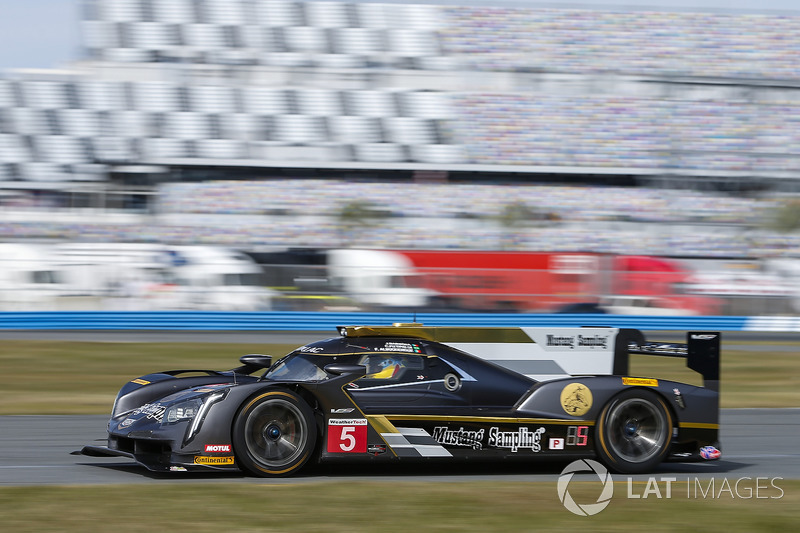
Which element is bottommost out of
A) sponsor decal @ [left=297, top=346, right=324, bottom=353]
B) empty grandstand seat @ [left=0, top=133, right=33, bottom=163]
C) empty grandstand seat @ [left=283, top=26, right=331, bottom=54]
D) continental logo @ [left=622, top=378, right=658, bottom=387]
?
continental logo @ [left=622, top=378, right=658, bottom=387]

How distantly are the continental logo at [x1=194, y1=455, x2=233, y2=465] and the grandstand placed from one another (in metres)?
22.1

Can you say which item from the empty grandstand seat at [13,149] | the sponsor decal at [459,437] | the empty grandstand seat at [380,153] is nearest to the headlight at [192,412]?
the sponsor decal at [459,437]

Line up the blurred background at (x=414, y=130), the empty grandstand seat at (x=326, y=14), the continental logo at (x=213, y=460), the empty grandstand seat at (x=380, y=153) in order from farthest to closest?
the empty grandstand seat at (x=326, y=14) → the empty grandstand seat at (x=380, y=153) → the blurred background at (x=414, y=130) → the continental logo at (x=213, y=460)

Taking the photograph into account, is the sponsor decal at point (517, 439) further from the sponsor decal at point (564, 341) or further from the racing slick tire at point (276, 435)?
the racing slick tire at point (276, 435)

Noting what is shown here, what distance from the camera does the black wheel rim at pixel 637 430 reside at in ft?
21.6

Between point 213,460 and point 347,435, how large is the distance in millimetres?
894

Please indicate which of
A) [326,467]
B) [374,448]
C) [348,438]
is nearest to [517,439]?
[374,448]

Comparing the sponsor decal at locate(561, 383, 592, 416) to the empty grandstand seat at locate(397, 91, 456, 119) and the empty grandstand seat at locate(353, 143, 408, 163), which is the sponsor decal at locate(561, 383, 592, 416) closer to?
the empty grandstand seat at locate(353, 143, 408, 163)

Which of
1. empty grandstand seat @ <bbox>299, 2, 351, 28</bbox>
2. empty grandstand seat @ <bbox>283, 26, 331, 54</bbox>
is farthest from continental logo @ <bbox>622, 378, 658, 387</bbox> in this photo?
empty grandstand seat @ <bbox>299, 2, 351, 28</bbox>

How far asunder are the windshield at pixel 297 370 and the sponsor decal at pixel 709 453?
2.86 m

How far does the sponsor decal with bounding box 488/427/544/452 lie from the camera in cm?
637

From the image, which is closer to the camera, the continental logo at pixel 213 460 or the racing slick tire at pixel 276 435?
the continental logo at pixel 213 460

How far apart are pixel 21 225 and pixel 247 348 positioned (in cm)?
1226

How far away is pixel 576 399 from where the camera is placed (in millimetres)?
6543
